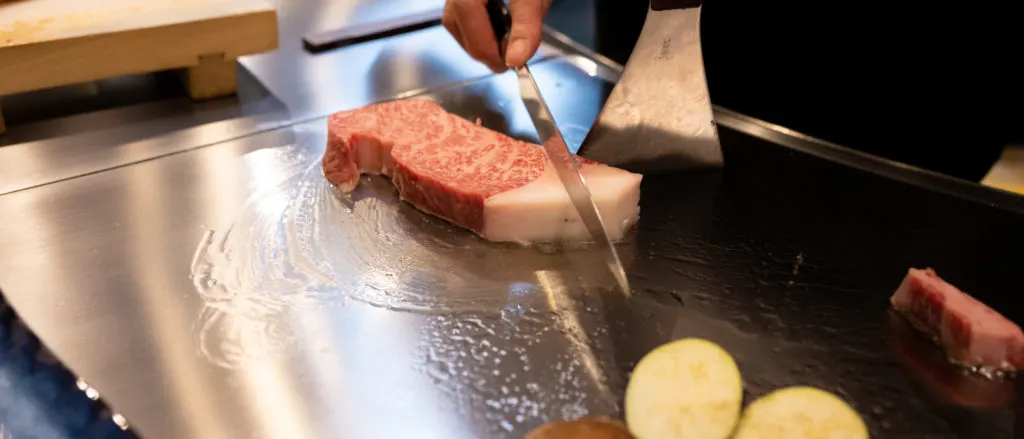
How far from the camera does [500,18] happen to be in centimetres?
212

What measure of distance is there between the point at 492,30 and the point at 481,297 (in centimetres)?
82

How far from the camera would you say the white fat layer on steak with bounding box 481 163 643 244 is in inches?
68.2

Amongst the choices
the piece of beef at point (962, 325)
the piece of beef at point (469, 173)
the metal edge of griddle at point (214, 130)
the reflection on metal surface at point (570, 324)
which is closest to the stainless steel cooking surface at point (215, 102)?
the metal edge of griddle at point (214, 130)

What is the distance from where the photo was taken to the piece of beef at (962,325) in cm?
142

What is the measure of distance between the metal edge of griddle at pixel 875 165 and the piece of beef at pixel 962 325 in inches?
16.9

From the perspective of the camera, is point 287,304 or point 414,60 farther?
point 414,60

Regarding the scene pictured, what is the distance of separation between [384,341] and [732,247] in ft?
2.40

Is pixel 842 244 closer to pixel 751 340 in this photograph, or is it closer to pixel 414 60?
pixel 751 340

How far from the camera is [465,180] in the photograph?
5.96 feet

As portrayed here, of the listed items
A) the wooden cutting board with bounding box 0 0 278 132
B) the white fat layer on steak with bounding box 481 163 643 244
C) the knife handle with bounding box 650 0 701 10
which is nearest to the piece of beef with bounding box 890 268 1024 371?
the white fat layer on steak with bounding box 481 163 643 244

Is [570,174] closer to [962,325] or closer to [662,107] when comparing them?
[662,107]

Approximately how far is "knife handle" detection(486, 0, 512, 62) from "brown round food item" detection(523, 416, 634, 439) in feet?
3.48

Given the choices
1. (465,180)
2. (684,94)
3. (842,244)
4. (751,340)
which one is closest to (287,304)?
(465,180)

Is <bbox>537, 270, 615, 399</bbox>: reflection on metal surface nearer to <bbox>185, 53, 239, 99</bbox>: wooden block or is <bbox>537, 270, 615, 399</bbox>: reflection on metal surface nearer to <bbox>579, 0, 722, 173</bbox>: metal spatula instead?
<bbox>579, 0, 722, 173</bbox>: metal spatula
